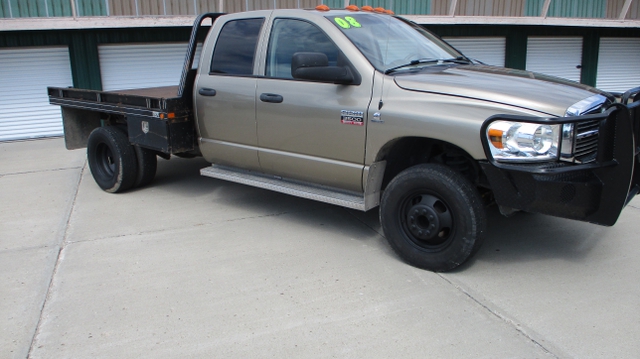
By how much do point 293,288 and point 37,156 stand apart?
24.5ft

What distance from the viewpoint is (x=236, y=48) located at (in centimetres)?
547

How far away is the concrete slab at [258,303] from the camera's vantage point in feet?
11.0

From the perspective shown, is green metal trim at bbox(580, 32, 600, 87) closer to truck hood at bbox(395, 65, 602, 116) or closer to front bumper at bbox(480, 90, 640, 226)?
truck hood at bbox(395, 65, 602, 116)

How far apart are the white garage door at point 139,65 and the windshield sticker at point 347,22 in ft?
28.1


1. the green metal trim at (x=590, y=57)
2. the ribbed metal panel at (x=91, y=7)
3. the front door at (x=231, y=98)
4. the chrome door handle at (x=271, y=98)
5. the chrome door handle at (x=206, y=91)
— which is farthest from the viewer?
the green metal trim at (x=590, y=57)

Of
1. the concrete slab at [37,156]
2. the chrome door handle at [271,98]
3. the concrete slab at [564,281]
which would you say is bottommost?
the concrete slab at [37,156]

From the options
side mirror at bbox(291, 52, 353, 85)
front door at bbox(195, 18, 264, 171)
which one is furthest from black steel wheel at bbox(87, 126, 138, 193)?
side mirror at bbox(291, 52, 353, 85)

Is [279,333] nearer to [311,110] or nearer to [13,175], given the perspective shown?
[311,110]

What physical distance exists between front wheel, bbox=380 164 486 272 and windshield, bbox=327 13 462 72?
989 mm

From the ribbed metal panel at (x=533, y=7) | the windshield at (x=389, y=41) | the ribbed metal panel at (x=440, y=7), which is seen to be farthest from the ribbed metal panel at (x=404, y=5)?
the windshield at (x=389, y=41)

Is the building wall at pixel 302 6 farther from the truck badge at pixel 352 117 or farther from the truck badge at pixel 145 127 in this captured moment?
the truck badge at pixel 352 117

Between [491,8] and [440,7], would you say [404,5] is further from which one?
[491,8]

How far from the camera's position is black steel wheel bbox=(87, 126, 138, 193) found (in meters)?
6.55

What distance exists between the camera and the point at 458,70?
15.0 feet
